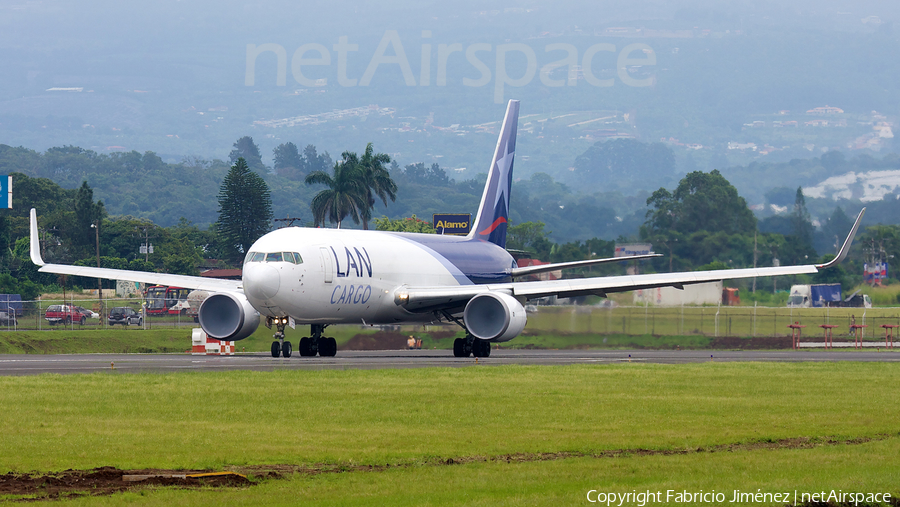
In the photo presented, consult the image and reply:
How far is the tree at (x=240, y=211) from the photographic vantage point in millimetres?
133875

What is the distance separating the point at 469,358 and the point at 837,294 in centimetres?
7493

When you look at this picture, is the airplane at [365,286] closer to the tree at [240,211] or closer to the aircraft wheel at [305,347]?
the aircraft wheel at [305,347]

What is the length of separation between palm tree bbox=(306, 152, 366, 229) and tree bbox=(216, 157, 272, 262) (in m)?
26.6

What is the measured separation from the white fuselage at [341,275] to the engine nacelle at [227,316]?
6.02 feet

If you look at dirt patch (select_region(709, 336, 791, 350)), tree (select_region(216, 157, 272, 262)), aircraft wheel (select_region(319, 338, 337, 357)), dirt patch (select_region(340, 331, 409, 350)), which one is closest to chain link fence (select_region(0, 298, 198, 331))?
dirt patch (select_region(340, 331, 409, 350))

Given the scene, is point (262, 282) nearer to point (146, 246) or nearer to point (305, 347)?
point (305, 347)

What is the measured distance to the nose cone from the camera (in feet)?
105

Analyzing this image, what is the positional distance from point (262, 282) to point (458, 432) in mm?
16999

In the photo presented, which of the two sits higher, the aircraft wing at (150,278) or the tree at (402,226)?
the tree at (402,226)

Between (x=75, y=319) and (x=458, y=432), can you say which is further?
(x=75, y=319)

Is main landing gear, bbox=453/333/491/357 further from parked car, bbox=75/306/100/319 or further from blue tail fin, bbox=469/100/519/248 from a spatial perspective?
parked car, bbox=75/306/100/319

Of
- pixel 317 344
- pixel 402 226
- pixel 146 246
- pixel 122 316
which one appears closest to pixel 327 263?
pixel 317 344

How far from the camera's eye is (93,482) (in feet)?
37.7

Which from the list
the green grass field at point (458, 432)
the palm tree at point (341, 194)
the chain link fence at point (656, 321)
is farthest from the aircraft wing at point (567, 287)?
the palm tree at point (341, 194)
